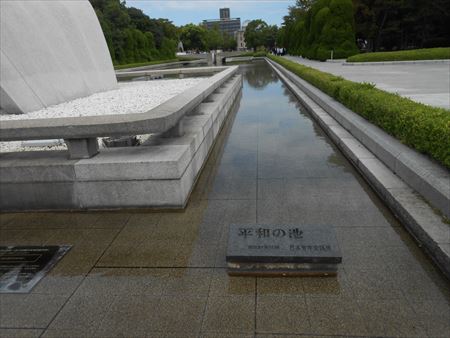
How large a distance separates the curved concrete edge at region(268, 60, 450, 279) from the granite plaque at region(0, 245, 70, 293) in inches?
140

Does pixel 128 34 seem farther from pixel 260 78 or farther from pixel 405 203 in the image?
pixel 405 203

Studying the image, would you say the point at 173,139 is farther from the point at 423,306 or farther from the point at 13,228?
the point at 423,306

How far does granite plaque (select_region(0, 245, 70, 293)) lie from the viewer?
3.03 metres

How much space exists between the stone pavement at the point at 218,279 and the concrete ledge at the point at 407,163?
0.46 meters

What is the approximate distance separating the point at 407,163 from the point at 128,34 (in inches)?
1785

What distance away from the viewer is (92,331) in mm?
2496

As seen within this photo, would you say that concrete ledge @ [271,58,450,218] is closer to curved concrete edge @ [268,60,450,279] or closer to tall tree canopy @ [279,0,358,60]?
curved concrete edge @ [268,60,450,279]

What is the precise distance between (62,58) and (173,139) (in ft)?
20.2

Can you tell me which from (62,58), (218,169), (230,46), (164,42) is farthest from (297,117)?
(230,46)

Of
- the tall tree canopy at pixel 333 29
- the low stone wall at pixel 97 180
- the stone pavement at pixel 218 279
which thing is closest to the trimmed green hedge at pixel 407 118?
the stone pavement at pixel 218 279

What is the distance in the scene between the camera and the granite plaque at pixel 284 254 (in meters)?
2.91

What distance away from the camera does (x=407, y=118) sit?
201 inches

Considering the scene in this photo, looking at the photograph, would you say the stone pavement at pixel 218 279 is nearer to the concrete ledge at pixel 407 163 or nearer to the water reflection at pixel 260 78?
the concrete ledge at pixel 407 163

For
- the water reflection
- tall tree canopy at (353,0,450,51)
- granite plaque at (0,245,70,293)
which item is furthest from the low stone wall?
tall tree canopy at (353,0,450,51)
